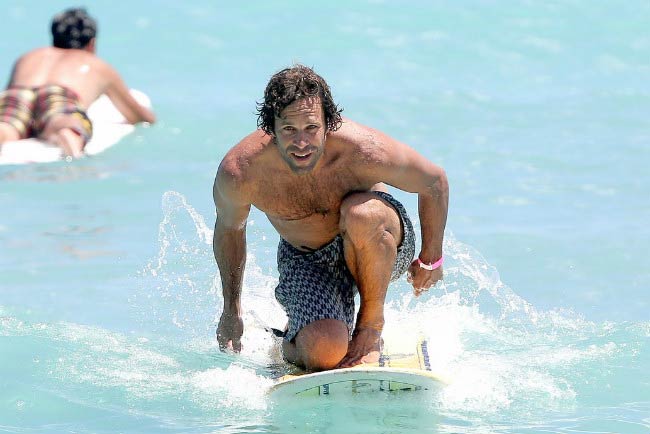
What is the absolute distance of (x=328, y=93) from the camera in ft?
14.5

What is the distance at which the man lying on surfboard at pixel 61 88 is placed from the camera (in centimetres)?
921

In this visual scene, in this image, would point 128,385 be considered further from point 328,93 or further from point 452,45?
point 452,45

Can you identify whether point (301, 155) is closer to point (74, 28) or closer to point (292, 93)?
point (292, 93)

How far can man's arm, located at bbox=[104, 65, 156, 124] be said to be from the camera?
32.2 ft

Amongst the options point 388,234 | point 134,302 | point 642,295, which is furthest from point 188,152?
point 388,234

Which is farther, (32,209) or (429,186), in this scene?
(32,209)

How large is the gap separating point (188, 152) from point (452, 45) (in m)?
4.16

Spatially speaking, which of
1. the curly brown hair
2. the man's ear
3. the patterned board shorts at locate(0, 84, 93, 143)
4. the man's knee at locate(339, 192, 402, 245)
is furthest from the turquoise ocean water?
the curly brown hair

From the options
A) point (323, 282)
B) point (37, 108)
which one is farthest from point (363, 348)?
point (37, 108)

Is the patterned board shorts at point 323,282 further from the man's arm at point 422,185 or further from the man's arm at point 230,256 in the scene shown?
the man's arm at point 230,256

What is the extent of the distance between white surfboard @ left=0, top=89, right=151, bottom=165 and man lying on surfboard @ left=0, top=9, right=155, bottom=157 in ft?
0.29

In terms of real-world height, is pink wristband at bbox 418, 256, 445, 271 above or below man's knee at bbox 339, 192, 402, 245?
below

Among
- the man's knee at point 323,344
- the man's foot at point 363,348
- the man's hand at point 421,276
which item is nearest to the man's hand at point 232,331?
the man's knee at point 323,344

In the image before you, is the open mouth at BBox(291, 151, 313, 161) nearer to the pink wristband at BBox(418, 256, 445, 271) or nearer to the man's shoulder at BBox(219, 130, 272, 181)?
the man's shoulder at BBox(219, 130, 272, 181)
